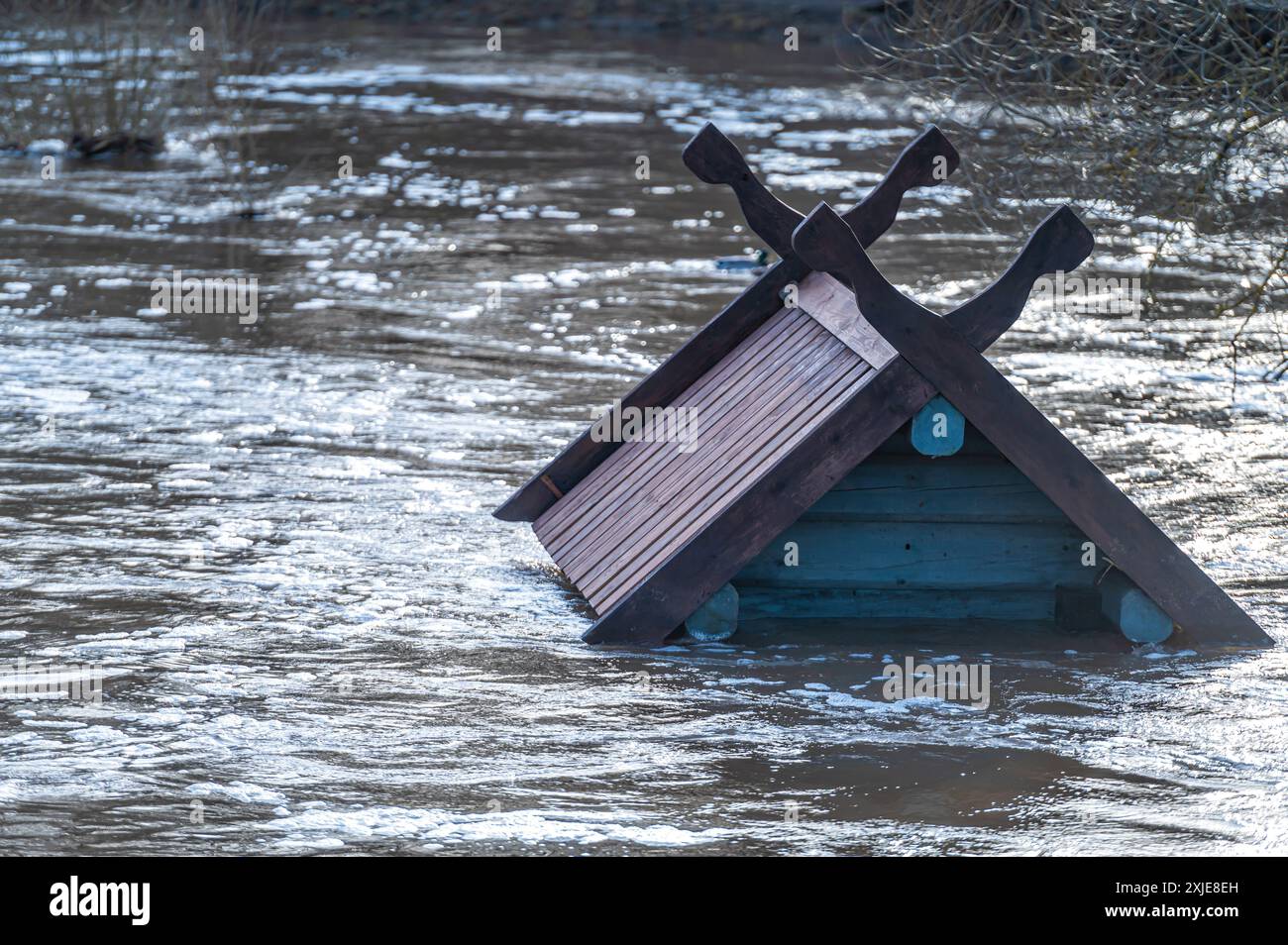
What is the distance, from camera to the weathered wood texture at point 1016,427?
19.5ft

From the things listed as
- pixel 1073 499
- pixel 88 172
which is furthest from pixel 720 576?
pixel 88 172

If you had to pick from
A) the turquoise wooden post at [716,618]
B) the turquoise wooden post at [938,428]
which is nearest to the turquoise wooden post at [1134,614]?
the turquoise wooden post at [938,428]

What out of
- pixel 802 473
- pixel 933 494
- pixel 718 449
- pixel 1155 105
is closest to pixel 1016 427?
pixel 933 494

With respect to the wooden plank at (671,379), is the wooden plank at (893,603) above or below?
below

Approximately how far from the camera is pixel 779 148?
2317 centimetres

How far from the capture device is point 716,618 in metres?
6.42

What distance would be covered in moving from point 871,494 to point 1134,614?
1.08 meters

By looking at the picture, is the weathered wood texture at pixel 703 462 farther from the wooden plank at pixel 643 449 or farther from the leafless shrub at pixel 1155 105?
the leafless shrub at pixel 1155 105

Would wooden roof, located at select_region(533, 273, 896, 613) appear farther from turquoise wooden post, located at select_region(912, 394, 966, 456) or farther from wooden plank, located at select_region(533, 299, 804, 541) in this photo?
turquoise wooden post, located at select_region(912, 394, 966, 456)

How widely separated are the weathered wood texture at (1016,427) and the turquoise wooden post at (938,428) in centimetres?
9

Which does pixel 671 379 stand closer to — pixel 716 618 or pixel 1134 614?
pixel 716 618

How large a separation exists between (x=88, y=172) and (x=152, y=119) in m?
1.68
